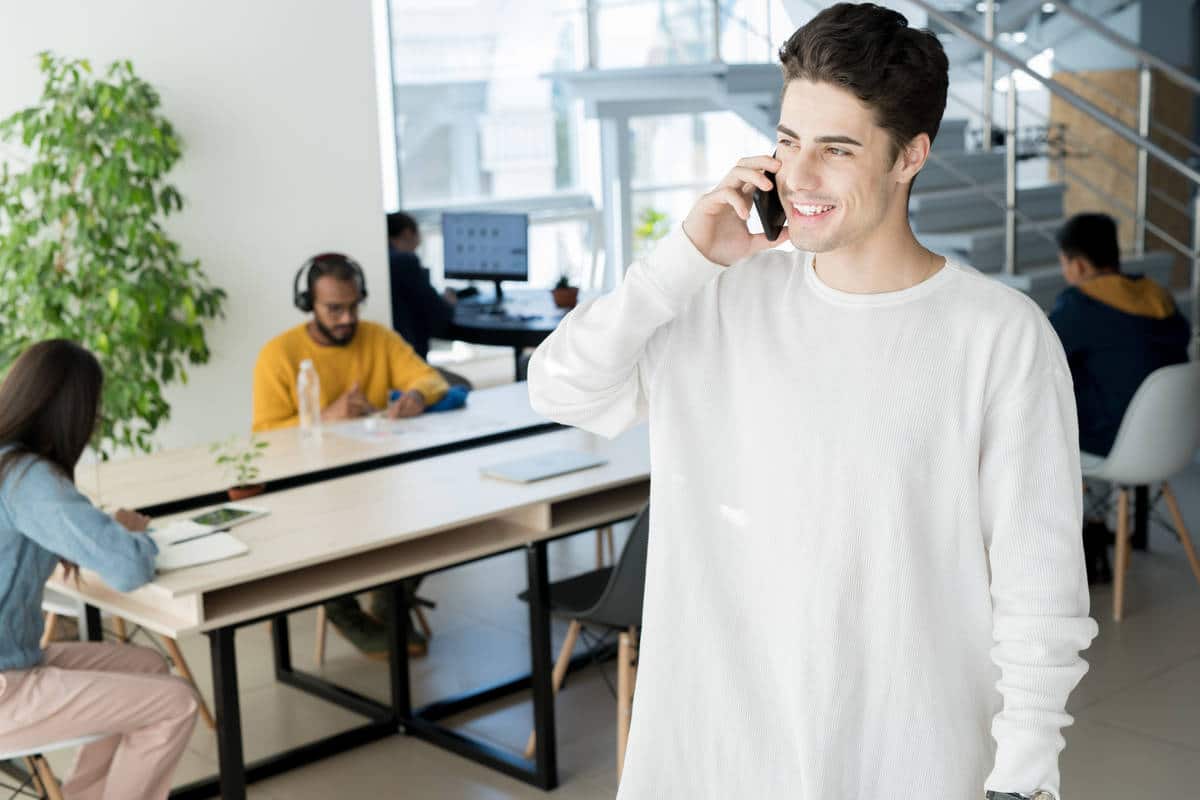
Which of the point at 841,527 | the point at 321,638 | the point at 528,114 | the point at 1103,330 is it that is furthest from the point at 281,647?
the point at 528,114

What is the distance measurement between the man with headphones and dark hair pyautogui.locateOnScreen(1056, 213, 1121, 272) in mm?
2138

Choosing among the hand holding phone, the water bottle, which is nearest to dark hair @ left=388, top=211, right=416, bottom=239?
the water bottle

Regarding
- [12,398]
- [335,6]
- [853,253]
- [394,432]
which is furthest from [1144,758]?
[335,6]

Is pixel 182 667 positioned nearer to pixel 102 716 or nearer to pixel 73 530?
pixel 102 716

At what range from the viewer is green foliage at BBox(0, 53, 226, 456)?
15.0ft

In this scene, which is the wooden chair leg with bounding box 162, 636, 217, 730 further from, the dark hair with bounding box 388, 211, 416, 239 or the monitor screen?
the monitor screen

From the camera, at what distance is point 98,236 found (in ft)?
15.3

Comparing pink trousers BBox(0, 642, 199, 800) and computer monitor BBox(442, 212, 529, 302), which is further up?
computer monitor BBox(442, 212, 529, 302)

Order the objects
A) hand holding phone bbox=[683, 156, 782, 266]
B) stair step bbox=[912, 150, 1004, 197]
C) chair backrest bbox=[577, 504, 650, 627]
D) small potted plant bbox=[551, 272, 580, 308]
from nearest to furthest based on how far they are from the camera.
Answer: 1. hand holding phone bbox=[683, 156, 782, 266]
2. chair backrest bbox=[577, 504, 650, 627]
3. stair step bbox=[912, 150, 1004, 197]
4. small potted plant bbox=[551, 272, 580, 308]

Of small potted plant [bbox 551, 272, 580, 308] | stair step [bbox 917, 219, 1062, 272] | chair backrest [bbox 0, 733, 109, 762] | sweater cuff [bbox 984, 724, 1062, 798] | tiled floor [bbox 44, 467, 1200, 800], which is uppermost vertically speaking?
stair step [bbox 917, 219, 1062, 272]

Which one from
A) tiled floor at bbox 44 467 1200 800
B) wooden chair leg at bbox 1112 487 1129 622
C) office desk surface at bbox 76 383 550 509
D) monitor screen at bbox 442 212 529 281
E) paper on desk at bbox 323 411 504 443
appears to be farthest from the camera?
monitor screen at bbox 442 212 529 281

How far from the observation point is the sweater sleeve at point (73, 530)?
2684 mm

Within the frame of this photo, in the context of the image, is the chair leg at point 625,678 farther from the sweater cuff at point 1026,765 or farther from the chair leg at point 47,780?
the sweater cuff at point 1026,765

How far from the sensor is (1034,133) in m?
8.41
